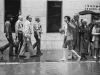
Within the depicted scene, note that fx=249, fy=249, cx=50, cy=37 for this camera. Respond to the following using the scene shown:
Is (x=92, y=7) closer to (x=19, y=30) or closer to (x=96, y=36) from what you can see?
(x=96, y=36)

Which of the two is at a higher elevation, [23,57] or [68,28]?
[68,28]

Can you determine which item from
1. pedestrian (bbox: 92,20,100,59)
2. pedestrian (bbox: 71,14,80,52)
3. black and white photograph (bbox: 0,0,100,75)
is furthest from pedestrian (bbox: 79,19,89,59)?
pedestrian (bbox: 92,20,100,59)

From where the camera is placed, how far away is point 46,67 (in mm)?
9273

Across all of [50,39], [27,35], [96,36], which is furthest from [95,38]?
[50,39]

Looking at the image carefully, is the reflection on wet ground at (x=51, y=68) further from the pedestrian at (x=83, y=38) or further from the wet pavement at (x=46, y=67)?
the pedestrian at (x=83, y=38)

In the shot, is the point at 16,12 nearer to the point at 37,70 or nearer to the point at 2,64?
the point at 2,64

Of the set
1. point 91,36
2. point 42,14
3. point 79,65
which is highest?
point 42,14

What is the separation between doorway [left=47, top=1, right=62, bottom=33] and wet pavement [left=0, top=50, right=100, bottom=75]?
13.2 ft

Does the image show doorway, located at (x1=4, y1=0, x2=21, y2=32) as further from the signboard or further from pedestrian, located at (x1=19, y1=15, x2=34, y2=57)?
the signboard

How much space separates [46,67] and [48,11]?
6.10 m

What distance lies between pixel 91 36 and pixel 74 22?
1.52 m

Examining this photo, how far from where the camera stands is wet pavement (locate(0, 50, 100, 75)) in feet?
27.5

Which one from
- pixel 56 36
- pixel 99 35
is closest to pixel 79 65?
pixel 99 35

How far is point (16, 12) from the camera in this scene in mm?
14477
